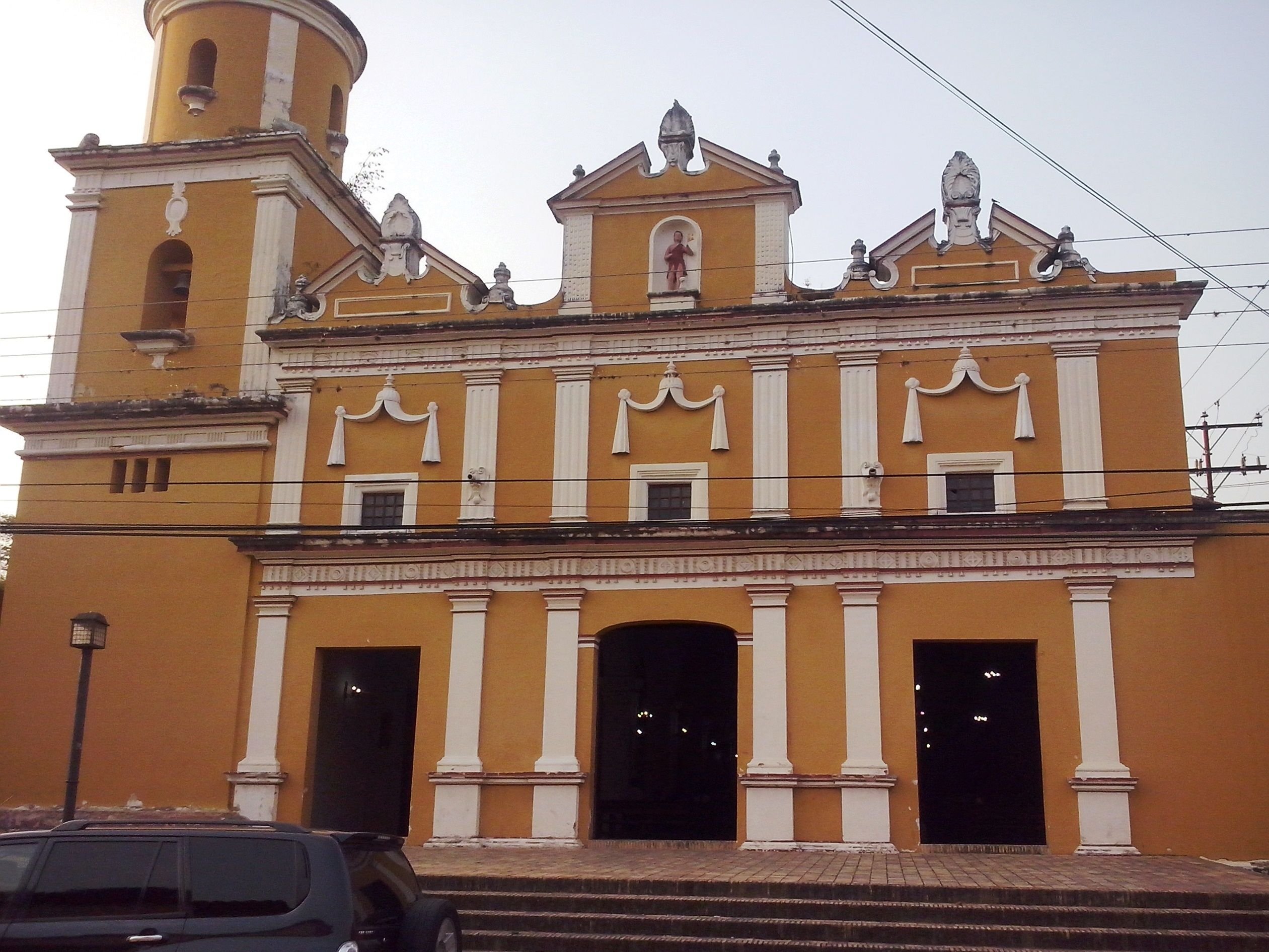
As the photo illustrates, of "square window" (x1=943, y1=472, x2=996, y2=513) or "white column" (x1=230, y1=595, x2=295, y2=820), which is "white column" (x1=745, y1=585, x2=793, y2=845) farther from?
"white column" (x1=230, y1=595, x2=295, y2=820)

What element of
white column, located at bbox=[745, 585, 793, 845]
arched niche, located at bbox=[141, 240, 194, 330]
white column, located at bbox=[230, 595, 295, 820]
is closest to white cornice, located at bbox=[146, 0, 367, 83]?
arched niche, located at bbox=[141, 240, 194, 330]

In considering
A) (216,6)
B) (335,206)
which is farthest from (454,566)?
(216,6)

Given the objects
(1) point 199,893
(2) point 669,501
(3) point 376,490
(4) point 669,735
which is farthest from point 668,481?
(1) point 199,893

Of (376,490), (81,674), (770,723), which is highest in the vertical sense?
(376,490)

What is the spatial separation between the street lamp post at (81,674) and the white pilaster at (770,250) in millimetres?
11230

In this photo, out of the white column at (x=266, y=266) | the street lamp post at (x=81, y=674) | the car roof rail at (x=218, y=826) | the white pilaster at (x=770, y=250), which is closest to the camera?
the car roof rail at (x=218, y=826)

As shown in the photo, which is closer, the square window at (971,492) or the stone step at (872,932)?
the stone step at (872,932)

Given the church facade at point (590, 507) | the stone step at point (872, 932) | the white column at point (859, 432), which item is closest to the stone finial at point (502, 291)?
the church facade at point (590, 507)

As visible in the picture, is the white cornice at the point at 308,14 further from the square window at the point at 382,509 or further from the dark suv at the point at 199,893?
the dark suv at the point at 199,893

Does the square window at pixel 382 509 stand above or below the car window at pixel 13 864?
above

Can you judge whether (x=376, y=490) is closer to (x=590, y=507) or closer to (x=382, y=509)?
(x=382, y=509)

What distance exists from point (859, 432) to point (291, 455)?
31.6 ft

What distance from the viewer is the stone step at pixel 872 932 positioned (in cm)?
1296

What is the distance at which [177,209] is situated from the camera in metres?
23.8
